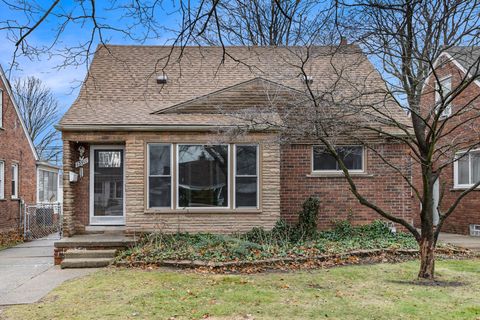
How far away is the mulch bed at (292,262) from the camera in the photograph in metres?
9.20

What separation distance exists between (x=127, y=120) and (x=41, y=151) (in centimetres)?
2905

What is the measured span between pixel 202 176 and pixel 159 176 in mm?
1071

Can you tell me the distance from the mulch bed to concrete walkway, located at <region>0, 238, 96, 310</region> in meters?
1.29

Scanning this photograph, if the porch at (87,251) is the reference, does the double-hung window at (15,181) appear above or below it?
above

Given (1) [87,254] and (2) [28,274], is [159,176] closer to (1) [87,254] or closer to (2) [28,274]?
(1) [87,254]

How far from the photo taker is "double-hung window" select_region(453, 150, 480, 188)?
15109 mm

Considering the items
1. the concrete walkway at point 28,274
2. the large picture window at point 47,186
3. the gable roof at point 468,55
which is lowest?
the concrete walkway at point 28,274

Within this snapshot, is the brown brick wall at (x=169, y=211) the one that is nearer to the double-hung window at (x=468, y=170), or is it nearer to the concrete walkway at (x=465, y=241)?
the concrete walkway at (x=465, y=241)

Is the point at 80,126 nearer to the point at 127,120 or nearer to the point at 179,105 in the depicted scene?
the point at 127,120

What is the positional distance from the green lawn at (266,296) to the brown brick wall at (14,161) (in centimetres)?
983

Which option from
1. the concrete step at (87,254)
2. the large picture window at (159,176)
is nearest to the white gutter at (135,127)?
the large picture window at (159,176)

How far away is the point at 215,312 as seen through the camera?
6.09 m

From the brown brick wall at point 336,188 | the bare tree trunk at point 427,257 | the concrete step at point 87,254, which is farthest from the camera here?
the brown brick wall at point 336,188

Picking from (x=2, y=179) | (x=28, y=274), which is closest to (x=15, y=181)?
(x=2, y=179)
